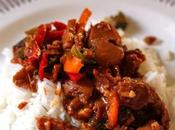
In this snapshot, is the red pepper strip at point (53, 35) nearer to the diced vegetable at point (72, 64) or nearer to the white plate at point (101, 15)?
the diced vegetable at point (72, 64)

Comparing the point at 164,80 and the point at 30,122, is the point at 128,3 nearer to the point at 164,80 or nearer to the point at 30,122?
the point at 164,80

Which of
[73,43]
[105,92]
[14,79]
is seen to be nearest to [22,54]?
[14,79]

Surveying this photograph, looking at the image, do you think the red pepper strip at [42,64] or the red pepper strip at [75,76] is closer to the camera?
the red pepper strip at [75,76]

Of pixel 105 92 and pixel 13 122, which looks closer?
pixel 105 92

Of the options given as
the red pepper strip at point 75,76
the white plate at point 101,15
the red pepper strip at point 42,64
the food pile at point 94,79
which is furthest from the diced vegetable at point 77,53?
the white plate at point 101,15

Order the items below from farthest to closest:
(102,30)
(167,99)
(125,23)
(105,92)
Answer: (125,23), (167,99), (102,30), (105,92)

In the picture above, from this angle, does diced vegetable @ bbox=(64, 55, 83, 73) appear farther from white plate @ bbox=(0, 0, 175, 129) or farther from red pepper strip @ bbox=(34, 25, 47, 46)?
white plate @ bbox=(0, 0, 175, 129)
